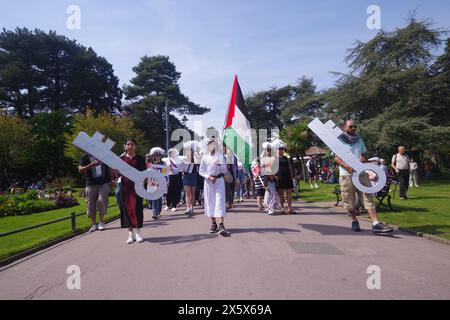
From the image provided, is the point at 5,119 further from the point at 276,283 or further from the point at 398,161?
the point at 276,283

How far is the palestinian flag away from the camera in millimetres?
13266

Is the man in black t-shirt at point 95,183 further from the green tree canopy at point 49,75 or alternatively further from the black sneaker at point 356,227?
the green tree canopy at point 49,75

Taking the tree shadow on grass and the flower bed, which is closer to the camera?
the tree shadow on grass

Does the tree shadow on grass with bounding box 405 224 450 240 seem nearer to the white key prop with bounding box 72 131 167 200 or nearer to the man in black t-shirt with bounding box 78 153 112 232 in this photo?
the white key prop with bounding box 72 131 167 200

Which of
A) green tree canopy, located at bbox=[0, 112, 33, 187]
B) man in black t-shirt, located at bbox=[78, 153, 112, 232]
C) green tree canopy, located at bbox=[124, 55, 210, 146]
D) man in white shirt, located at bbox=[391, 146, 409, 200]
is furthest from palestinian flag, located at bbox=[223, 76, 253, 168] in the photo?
green tree canopy, located at bbox=[124, 55, 210, 146]

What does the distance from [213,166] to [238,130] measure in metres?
6.74

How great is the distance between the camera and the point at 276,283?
4.07 meters

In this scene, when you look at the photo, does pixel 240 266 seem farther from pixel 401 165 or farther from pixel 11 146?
pixel 11 146

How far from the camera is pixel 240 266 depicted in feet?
15.7

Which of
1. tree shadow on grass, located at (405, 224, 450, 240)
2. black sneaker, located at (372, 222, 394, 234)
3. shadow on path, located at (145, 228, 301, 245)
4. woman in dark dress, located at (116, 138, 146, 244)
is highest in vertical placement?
woman in dark dress, located at (116, 138, 146, 244)

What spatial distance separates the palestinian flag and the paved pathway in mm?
5856

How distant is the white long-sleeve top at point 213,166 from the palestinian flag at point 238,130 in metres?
5.70
